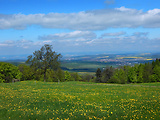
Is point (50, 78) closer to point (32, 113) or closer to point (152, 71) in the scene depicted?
point (152, 71)

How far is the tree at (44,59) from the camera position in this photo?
48.8 m

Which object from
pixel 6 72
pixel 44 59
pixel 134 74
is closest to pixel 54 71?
pixel 44 59

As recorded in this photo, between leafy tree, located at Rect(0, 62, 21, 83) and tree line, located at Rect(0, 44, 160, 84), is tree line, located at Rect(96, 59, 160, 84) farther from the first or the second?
leafy tree, located at Rect(0, 62, 21, 83)

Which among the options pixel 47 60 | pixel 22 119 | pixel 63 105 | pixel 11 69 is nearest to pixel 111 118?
pixel 63 105

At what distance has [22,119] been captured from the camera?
10266 millimetres

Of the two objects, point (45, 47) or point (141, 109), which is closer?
point (141, 109)

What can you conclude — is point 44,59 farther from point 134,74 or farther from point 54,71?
point 134,74

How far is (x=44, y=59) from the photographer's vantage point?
48906mm

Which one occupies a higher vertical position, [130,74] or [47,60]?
[47,60]

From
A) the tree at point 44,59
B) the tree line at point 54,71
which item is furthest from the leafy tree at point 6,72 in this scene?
the tree at point 44,59

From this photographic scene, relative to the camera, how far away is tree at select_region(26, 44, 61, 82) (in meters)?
48.8

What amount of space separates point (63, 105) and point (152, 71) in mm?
71749

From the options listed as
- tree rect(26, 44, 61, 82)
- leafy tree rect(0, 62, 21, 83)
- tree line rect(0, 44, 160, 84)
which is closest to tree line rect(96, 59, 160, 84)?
tree line rect(0, 44, 160, 84)

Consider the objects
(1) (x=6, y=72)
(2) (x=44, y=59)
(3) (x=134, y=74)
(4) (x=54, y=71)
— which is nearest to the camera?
(2) (x=44, y=59)
